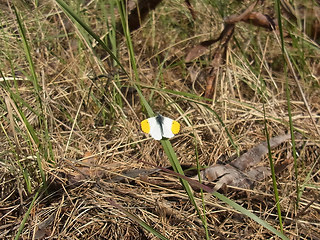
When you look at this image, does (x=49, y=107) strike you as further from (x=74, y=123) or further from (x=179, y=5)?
(x=179, y=5)

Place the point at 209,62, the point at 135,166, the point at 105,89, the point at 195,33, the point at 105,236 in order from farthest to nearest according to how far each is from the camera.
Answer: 1. the point at 195,33
2. the point at 209,62
3. the point at 105,89
4. the point at 135,166
5. the point at 105,236

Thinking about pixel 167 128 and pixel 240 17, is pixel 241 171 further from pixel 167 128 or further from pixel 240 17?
pixel 240 17

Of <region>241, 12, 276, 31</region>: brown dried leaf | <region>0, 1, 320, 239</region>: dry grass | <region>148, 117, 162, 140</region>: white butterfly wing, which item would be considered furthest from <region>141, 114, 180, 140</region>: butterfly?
<region>241, 12, 276, 31</region>: brown dried leaf

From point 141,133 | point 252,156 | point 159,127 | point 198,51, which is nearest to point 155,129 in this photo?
point 159,127

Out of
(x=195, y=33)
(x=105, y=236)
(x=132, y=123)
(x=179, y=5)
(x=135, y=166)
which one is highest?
(x=179, y=5)

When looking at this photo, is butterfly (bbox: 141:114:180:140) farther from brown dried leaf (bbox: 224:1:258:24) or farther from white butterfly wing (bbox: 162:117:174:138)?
brown dried leaf (bbox: 224:1:258:24)

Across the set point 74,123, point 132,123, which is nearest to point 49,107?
point 74,123

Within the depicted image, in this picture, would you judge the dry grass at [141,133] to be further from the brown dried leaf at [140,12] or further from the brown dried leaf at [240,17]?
the brown dried leaf at [240,17]

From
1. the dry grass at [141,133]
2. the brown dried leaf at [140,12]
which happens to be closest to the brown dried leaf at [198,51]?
the dry grass at [141,133]
